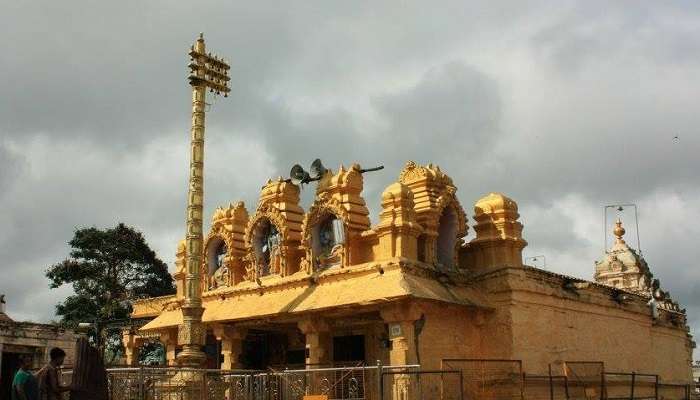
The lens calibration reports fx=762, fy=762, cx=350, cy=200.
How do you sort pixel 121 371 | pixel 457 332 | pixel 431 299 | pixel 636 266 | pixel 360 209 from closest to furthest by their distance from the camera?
1. pixel 121 371
2. pixel 431 299
3. pixel 457 332
4. pixel 360 209
5. pixel 636 266

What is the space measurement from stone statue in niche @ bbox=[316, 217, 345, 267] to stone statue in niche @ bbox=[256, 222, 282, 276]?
1.83m

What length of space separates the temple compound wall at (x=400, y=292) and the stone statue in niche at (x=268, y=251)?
34mm

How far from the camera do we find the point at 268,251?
2408cm

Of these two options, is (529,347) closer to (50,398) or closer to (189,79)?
(189,79)

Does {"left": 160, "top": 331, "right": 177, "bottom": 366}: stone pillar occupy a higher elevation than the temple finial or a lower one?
lower

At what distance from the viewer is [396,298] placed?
18.2 m

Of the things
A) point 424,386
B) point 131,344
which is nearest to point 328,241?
point 424,386

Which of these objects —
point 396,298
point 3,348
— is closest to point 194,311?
point 396,298

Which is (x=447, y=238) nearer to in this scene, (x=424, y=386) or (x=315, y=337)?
(x=315, y=337)

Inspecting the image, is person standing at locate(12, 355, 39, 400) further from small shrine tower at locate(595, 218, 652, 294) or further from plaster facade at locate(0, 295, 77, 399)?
small shrine tower at locate(595, 218, 652, 294)

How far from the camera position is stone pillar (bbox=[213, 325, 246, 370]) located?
75.6ft

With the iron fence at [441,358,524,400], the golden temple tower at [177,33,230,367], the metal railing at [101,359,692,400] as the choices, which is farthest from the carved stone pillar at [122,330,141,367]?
the iron fence at [441,358,524,400]

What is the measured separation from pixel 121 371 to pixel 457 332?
29.2 ft

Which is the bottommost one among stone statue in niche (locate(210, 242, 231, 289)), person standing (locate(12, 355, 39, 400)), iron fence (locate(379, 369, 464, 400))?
iron fence (locate(379, 369, 464, 400))
